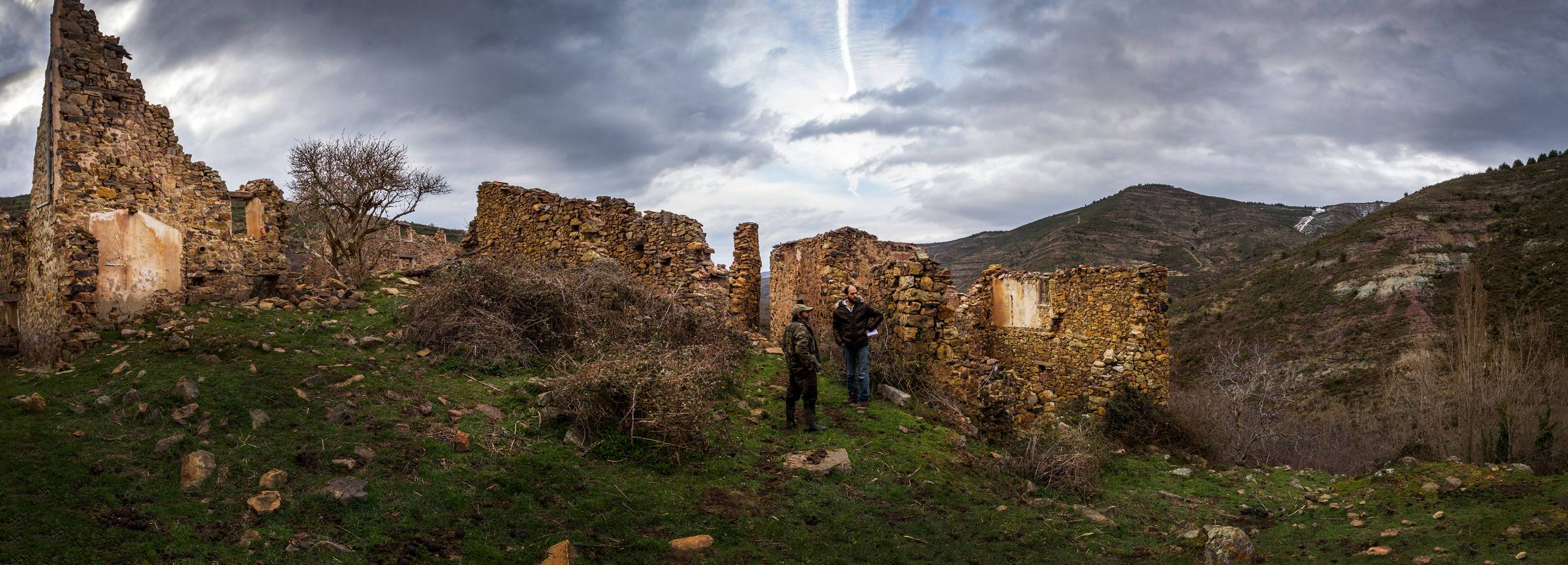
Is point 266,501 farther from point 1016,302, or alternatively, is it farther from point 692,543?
point 1016,302

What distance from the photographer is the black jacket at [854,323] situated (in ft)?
30.6

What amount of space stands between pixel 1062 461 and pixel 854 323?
3105mm

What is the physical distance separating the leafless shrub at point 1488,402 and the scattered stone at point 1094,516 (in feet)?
30.3

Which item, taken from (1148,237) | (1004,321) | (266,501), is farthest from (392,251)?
(1148,237)

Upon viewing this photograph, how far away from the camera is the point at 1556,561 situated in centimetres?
A: 462

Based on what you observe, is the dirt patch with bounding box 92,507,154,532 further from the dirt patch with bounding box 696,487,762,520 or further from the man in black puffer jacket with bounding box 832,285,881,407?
the man in black puffer jacket with bounding box 832,285,881,407

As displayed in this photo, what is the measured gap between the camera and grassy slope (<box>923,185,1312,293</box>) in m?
47.9

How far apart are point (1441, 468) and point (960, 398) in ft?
17.4

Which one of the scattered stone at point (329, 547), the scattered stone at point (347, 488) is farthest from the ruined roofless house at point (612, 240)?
the scattered stone at point (329, 547)

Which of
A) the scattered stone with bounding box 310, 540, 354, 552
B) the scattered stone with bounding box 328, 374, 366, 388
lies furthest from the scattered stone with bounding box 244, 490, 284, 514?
the scattered stone with bounding box 328, 374, 366, 388

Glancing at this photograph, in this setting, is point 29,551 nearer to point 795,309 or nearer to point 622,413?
point 622,413

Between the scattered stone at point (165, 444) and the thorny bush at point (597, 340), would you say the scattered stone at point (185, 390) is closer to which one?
the scattered stone at point (165, 444)

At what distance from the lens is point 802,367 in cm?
789

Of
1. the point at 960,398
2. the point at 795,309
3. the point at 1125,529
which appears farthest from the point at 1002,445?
the point at 795,309
